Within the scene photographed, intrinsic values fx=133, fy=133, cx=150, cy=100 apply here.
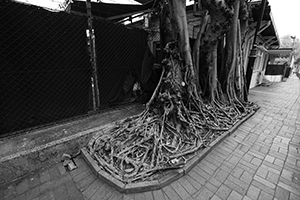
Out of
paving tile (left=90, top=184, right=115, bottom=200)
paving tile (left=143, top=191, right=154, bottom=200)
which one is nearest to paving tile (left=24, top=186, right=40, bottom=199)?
paving tile (left=90, top=184, right=115, bottom=200)

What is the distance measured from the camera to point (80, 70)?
2.80 meters

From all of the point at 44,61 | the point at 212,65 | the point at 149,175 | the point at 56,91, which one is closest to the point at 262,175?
the point at 149,175

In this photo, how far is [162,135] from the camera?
2412mm

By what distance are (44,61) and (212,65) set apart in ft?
12.8

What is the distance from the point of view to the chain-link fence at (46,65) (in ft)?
6.92

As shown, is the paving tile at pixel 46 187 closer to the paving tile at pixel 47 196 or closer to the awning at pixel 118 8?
the paving tile at pixel 47 196

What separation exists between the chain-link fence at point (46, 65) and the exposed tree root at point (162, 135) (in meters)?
1.07

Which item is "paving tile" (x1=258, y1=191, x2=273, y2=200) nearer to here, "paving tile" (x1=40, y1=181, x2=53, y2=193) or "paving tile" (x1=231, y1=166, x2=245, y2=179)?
"paving tile" (x1=231, y1=166, x2=245, y2=179)

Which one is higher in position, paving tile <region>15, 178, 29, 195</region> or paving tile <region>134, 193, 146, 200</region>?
paving tile <region>134, 193, 146, 200</region>

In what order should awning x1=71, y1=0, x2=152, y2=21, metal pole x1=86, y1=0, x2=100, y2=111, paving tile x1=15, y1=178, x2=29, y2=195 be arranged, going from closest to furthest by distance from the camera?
paving tile x1=15, y1=178, x2=29, y2=195 < metal pole x1=86, y1=0, x2=100, y2=111 < awning x1=71, y1=0, x2=152, y2=21

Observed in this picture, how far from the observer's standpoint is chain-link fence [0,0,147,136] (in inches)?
83.0

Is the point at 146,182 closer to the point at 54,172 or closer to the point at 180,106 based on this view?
the point at 54,172

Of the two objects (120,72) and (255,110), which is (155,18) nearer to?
(120,72)

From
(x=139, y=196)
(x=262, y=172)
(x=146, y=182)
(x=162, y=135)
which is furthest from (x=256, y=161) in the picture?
(x=139, y=196)
